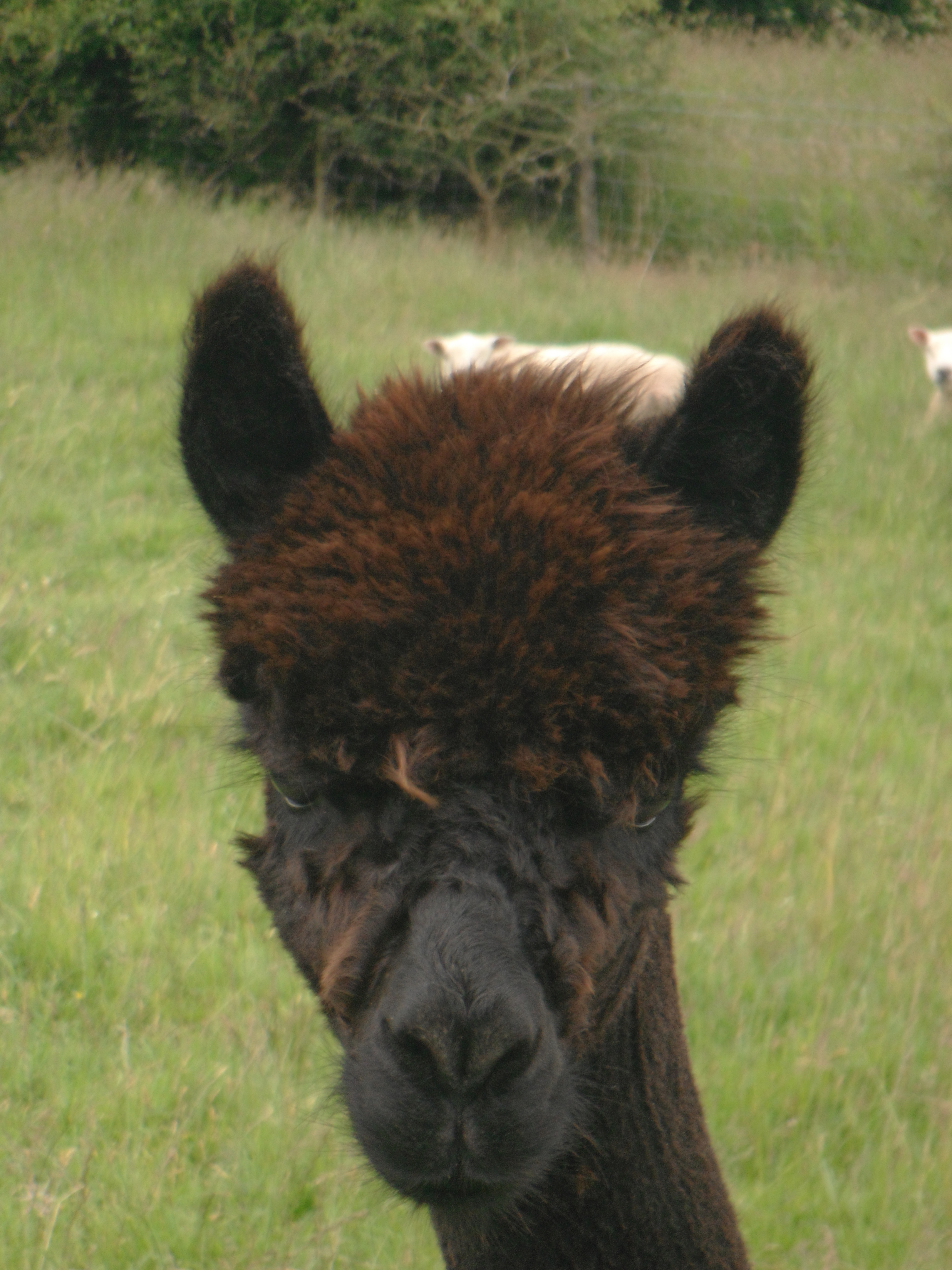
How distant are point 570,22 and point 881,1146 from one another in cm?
1784

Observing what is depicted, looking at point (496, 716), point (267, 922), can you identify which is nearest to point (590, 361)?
point (496, 716)

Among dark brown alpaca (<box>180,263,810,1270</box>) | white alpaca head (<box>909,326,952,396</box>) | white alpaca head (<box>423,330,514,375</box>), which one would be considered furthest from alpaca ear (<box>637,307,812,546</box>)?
white alpaca head (<box>909,326,952,396</box>)

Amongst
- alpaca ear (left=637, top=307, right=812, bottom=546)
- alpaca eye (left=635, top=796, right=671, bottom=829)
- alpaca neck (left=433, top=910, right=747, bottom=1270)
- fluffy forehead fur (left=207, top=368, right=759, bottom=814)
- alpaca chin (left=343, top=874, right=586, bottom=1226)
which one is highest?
alpaca ear (left=637, top=307, right=812, bottom=546)

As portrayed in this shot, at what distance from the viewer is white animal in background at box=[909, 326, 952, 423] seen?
10.9 m

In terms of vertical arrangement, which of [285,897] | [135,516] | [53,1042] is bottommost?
[135,516]

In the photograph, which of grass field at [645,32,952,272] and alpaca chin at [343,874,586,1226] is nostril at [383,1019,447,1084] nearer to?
alpaca chin at [343,874,586,1226]

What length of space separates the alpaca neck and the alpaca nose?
0.51m

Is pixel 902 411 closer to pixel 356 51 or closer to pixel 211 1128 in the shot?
pixel 211 1128

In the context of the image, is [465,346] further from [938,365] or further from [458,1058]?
[458,1058]

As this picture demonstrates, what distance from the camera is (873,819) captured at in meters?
5.03

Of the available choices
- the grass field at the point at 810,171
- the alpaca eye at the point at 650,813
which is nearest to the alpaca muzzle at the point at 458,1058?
the alpaca eye at the point at 650,813

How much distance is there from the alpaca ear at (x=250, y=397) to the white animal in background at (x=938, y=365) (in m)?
9.40

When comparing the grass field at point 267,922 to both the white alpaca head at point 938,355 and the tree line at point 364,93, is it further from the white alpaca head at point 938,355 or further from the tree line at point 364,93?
the tree line at point 364,93

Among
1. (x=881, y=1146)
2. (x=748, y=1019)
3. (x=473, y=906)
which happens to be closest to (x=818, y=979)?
(x=748, y=1019)
